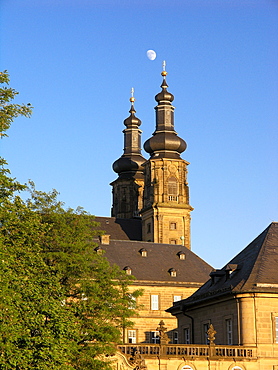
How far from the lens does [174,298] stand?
7694 centimetres

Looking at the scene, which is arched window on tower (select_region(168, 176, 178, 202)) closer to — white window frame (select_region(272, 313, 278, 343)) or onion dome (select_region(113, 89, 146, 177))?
onion dome (select_region(113, 89, 146, 177))

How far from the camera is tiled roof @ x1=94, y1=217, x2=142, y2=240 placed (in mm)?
101500

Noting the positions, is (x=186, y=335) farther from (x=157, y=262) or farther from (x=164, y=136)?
(x=164, y=136)

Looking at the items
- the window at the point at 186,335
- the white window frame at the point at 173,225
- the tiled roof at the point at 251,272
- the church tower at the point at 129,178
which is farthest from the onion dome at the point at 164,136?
the tiled roof at the point at 251,272

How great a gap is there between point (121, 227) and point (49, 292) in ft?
231

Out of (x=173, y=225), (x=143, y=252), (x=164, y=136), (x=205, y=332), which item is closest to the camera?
(x=205, y=332)

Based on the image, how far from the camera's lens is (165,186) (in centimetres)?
10319

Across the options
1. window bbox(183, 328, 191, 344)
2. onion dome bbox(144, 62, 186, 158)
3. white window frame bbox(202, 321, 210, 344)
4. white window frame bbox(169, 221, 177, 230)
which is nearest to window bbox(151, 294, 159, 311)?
window bbox(183, 328, 191, 344)

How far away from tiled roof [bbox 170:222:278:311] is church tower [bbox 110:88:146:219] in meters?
61.6

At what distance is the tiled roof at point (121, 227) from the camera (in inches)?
3996

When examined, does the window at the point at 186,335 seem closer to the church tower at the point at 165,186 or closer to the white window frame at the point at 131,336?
the white window frame at the point at 131,336

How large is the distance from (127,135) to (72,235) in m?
75.0

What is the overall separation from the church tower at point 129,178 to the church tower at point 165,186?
29.6 feet

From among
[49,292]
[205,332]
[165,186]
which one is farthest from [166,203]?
[49,292]
